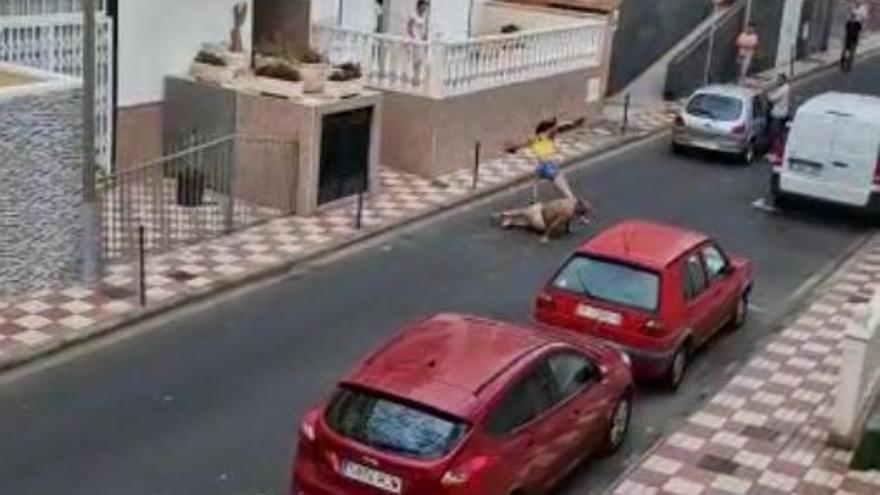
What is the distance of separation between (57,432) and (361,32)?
12486 mm

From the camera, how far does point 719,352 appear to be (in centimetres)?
1589

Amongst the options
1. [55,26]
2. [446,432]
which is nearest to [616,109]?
[55,26]

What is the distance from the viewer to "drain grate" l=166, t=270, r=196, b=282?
1653cm

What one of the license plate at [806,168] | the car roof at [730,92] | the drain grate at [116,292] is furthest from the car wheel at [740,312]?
the car roof at [730,92]

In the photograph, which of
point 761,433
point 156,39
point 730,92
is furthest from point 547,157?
point 761,433

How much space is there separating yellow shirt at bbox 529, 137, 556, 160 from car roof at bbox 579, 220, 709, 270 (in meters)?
7.90

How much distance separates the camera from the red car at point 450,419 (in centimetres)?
984

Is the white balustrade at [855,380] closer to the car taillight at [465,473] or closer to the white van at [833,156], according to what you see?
the car taillight at [465,473]

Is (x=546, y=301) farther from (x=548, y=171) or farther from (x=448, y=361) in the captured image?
(x=548, y=171)

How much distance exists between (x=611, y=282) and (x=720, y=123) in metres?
12.8

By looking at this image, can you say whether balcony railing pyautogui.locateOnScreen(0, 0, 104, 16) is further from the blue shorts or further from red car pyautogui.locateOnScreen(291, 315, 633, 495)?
red car pyautogui.locateOnScreen(291, 315, 633, 495)

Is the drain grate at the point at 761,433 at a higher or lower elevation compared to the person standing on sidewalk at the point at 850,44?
lower

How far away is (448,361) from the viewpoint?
34.5ft

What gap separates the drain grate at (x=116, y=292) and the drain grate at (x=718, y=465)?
22.7ft
